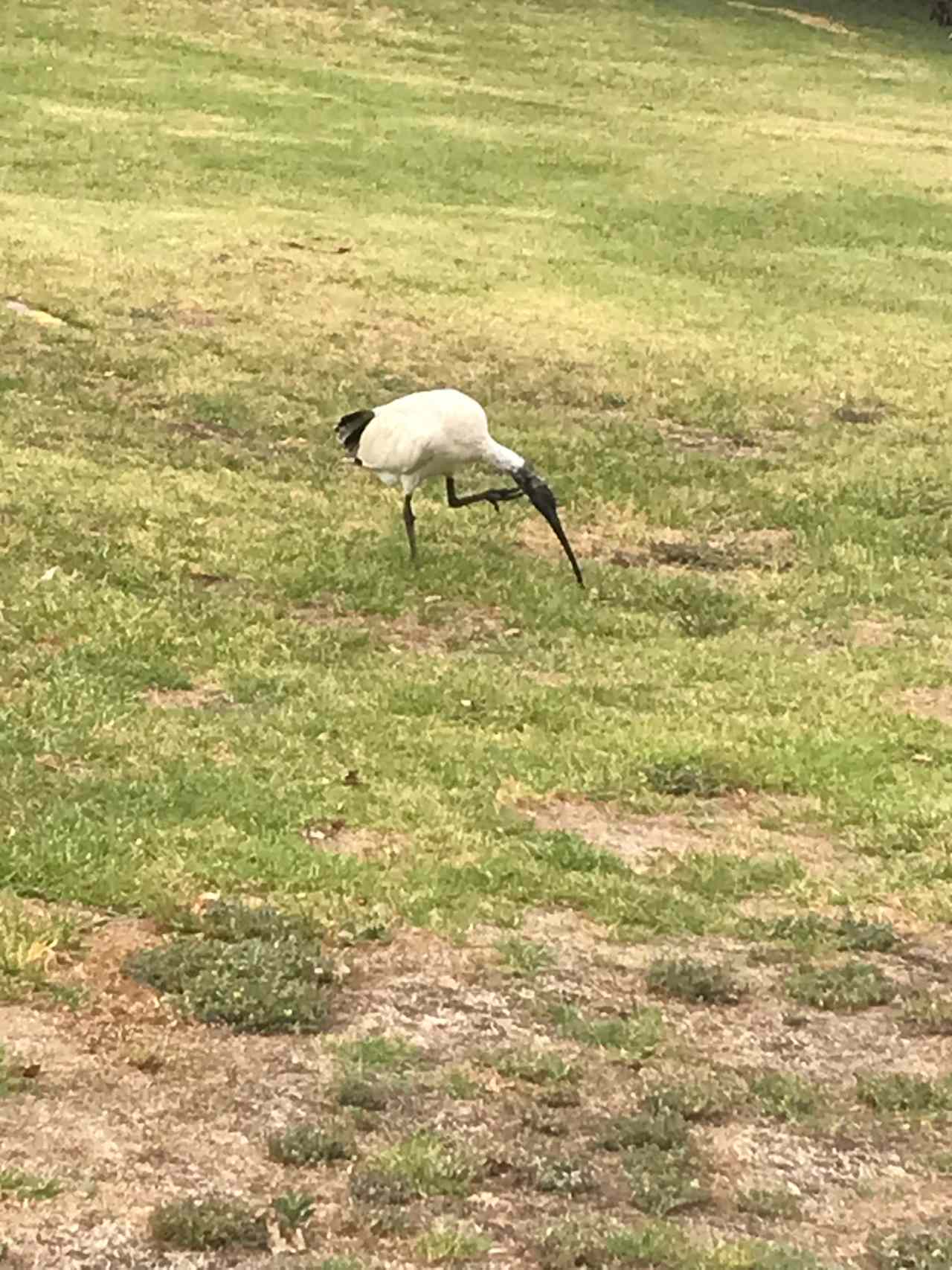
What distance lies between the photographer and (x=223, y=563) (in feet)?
30.0

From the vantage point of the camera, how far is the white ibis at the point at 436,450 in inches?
371

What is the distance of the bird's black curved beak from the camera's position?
31.1 ft

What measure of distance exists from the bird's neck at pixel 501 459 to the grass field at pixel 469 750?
1.42 feet

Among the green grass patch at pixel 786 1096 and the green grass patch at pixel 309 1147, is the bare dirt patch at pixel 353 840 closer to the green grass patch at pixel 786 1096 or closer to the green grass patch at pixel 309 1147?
the green grass patch at pixel 786 1096

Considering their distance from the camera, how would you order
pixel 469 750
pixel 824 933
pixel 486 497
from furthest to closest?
1. pixel 486 497
2. pixel 469 750
3. pixel 824 933

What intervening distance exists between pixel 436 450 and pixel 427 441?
0.28ft

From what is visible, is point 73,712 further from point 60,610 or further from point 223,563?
point 223,563

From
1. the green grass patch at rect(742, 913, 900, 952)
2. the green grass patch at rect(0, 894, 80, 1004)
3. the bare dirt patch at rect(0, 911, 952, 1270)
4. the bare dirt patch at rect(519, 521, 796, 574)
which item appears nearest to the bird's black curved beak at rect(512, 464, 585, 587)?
the bare dirt patch at rect(519, 521, 796, 574)

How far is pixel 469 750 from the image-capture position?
285 inches

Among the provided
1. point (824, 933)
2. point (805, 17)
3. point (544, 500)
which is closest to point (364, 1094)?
point (824, 933)

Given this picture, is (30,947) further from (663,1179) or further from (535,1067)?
(663,1179)

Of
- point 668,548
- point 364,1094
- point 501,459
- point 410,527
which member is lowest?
point 668,548

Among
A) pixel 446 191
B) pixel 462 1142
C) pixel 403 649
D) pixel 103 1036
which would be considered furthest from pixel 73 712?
pixel 446 191

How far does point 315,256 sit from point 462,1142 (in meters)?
12.2
